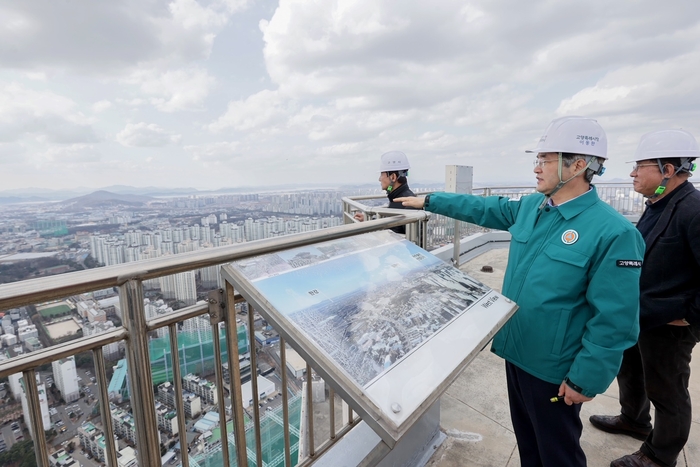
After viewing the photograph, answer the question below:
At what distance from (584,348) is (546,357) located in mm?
184

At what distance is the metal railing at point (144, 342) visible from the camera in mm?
924

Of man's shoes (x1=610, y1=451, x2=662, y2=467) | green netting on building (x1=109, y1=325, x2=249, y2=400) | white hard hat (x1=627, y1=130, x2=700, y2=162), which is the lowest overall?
man's shoes (x1=610, y1=451, x2=662, y2=467)

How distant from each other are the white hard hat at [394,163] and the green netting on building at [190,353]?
10.1ft

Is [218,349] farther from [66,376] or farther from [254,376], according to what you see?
[66,376]

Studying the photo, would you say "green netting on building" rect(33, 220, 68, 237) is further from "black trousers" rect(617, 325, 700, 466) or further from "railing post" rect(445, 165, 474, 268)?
"black trousers" rect(617, 325, 700, 466)

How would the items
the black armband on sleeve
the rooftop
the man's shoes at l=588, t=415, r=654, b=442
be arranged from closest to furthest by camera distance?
the black armband on sleeve
the rooftop
the man's shoes at l=588, t=415, r=654, b=442

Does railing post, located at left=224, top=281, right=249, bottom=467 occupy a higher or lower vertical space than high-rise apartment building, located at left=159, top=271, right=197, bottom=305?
lower

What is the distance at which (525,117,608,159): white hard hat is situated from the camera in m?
1.71

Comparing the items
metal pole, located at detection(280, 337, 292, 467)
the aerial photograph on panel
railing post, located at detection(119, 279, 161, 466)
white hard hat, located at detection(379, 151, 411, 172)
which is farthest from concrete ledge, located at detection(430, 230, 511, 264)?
railing post, located at detection(119, 279, 161, 466)

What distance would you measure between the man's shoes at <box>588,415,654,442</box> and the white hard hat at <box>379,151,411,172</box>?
3.00 m

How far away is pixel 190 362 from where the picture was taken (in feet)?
4.46

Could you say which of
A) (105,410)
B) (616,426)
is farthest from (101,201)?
(616,426)

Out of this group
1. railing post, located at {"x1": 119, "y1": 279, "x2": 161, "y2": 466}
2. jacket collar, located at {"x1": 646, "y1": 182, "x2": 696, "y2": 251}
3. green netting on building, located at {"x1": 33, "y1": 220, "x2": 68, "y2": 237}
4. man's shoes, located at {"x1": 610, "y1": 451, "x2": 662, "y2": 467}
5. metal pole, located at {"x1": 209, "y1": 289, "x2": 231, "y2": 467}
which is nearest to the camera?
railing post, located at {"x1": 119, "y1": 279, "x2": 161, "y2": 466}

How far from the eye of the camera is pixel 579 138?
1717mm
